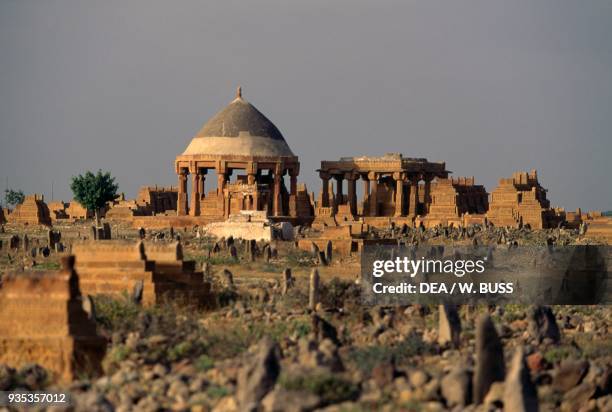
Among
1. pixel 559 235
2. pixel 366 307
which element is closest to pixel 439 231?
pixel 559 235

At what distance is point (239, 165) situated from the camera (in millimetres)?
64125

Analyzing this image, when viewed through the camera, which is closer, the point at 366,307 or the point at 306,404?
the point at 306,404

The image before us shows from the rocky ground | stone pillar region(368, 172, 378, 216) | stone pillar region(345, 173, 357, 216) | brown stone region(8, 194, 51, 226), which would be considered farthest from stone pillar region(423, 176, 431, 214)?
the rocky ground

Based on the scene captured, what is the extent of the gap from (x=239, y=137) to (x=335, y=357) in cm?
5043

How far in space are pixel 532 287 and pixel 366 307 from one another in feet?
18.7

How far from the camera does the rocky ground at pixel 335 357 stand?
13156 millimetres

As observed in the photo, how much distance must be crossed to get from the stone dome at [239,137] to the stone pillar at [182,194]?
1017 mm

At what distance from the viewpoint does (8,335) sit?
16891mm

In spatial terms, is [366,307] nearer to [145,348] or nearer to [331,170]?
[145,348]

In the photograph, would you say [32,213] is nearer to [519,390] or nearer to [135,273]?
[135,273]

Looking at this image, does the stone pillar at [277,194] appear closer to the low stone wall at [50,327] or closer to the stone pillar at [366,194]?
the stone pillar at [366,194]

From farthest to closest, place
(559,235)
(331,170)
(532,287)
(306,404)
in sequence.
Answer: (331,170) < (559,235) < (532,287) < (306,404)

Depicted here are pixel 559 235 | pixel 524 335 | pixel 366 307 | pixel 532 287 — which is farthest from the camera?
pixel 559 235

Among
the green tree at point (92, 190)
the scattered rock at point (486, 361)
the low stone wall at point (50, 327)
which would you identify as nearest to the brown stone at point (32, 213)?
the green tree at point (92, 190)
